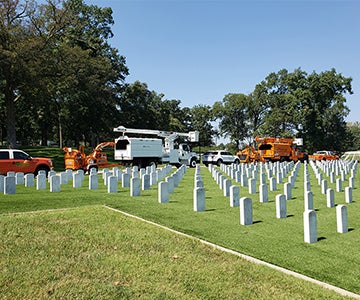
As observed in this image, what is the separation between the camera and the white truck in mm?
26391

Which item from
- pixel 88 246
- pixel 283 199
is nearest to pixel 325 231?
pixel 283 199

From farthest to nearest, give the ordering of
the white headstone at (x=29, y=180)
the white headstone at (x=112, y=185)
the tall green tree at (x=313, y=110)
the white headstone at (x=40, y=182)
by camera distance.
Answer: the tall green tree at (x=313, y=110) → the white headstone at (x=29, y=180) → the white headstone at (x=40, y=182) → the white headstone at (x=112, y=185)

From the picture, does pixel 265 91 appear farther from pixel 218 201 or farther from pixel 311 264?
pixel 311 264

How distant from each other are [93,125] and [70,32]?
11872mm

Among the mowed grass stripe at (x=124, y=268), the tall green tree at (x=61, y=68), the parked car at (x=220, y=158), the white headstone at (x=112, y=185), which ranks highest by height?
the tall green tree at (x=61, y=68)

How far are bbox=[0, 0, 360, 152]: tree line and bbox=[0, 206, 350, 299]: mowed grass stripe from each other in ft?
73.8

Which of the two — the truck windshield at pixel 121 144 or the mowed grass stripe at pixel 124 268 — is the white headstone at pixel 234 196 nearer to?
the mowed grass stripe at pixel 124 268

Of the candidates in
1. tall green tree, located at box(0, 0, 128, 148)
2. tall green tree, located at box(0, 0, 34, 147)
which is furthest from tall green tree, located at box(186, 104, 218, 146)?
tall green tree, located at box(0, 0, 34, 147)

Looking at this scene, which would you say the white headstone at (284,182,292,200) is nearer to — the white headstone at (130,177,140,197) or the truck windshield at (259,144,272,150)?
the white headstone at (130,177,140,197)

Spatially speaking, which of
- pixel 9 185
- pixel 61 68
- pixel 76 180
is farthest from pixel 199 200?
pixel 61 68

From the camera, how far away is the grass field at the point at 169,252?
412 centimetres

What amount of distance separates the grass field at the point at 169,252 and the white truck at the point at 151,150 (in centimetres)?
1732

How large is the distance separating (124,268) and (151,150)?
75.3 feet

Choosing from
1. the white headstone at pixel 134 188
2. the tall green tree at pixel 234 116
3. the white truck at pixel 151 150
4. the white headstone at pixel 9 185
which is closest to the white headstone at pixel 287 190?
the white headstone at pixel 134 188
